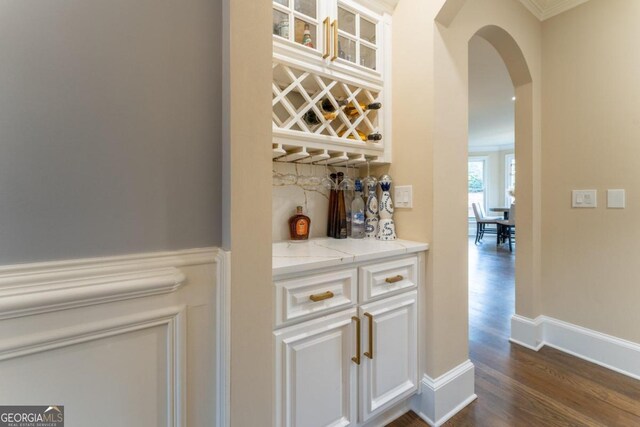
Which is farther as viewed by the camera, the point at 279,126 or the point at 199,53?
the point at 279,126

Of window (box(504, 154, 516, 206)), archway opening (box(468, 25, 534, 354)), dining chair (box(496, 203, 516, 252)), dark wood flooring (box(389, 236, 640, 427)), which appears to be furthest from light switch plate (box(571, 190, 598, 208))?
window (box(504, 154, 516, 206))

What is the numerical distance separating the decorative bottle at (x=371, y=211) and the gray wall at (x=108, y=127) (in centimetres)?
99

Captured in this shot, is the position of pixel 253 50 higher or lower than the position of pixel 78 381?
higher

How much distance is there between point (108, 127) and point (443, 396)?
69.4 inches

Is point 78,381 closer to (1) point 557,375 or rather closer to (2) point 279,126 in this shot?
(2) point 279,126

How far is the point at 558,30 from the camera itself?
201cm

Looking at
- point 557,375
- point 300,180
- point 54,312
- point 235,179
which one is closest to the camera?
point 54,312

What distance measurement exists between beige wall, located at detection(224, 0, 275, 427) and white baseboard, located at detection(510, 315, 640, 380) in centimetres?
211

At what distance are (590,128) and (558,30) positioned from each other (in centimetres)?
78

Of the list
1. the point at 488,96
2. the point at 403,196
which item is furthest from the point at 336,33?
the point at 488,96

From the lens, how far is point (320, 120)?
4.65ft

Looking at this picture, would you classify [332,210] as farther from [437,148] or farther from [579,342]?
[579,342]

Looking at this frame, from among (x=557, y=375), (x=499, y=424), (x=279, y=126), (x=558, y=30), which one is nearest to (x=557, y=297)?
(x=557, y=375)

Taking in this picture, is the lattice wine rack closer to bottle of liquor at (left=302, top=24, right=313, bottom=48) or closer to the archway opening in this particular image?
bottle of liquor at (left=302, top=24, right=313, bottom=48)
